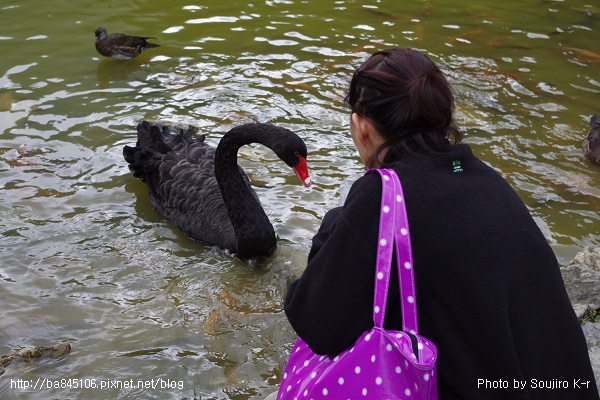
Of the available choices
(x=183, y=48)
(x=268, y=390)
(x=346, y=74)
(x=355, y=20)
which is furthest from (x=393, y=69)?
(x=355, y=20)

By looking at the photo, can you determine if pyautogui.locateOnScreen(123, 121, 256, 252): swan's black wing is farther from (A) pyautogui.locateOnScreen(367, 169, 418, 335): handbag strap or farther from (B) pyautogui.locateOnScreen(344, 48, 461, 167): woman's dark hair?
(A) pyautogui.locateOnScreen(367, 169, 418, 335): handbag strap

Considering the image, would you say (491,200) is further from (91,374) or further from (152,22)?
(152,22)

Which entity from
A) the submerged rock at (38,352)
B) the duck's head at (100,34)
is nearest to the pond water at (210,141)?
the submerged rock at (38,352)

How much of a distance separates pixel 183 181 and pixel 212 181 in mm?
238

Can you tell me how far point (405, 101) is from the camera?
6.16 feet

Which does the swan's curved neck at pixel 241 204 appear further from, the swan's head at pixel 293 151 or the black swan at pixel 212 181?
the swan's head at pixel 293 151

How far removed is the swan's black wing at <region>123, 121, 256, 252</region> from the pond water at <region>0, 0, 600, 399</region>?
0.48 feet

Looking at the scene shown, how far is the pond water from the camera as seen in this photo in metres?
3.73

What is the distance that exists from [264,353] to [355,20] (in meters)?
6.44

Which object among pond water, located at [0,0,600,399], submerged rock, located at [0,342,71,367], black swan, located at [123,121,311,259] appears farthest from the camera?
black swan, located at [123,121,311,259]

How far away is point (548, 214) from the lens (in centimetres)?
509

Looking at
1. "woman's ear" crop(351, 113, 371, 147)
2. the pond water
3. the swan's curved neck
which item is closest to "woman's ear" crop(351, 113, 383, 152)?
"woman's ear" crop(351, 113, 371, 147)

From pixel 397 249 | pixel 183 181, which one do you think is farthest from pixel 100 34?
pixel 397 249

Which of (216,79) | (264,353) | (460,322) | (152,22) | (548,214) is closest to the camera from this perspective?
(460,322)
